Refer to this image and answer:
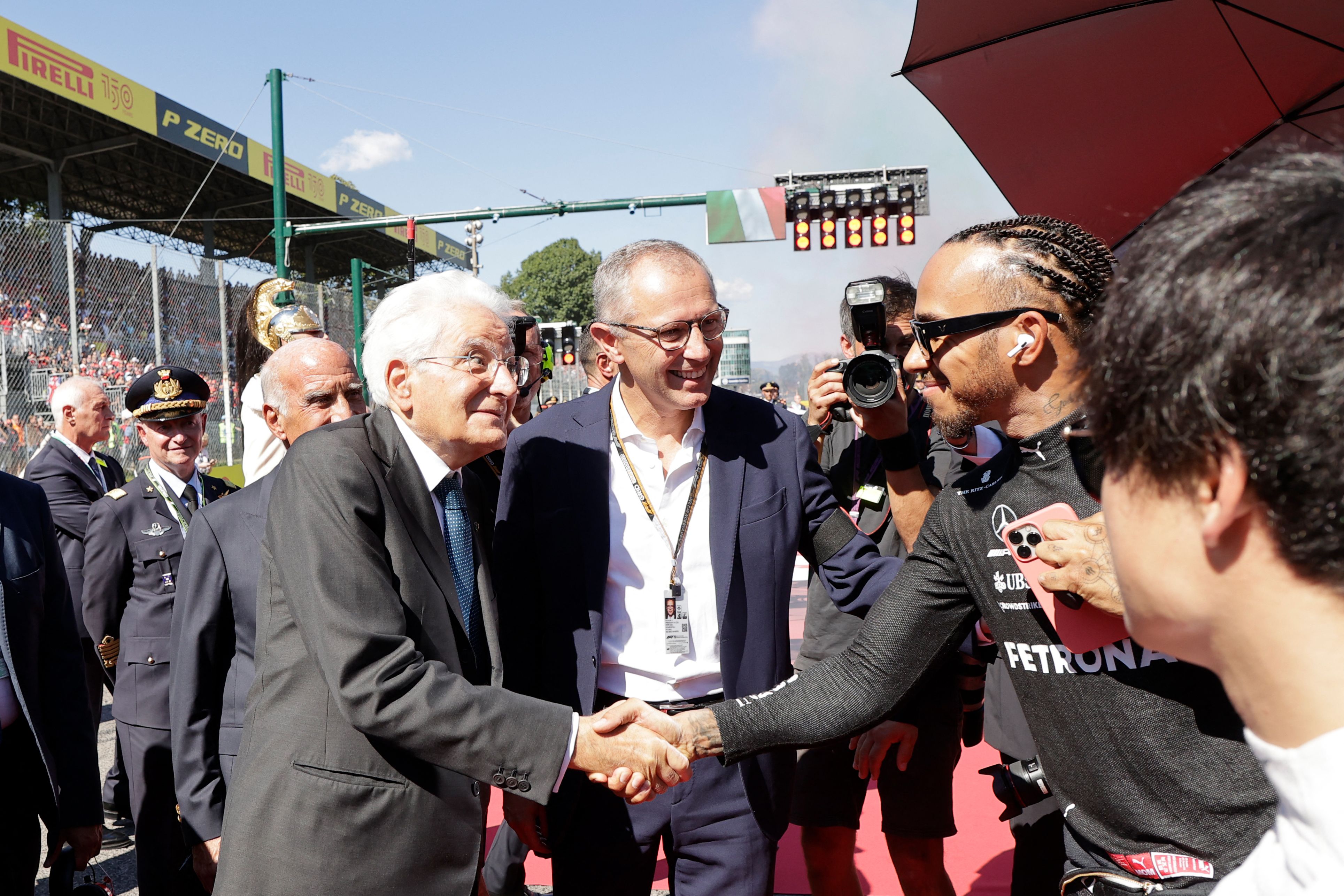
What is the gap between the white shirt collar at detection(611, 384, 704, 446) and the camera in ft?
9.13

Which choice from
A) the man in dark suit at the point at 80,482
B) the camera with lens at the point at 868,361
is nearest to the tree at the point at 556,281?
the man in dark suit at the point at 80,482

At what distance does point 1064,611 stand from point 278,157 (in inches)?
600

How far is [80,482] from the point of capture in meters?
5.70

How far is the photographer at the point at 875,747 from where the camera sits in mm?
3176

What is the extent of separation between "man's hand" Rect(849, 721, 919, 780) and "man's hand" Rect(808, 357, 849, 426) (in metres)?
1.07

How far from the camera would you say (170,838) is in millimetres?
3451

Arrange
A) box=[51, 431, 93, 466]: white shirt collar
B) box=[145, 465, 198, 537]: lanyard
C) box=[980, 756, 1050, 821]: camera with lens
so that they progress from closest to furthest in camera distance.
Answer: box=[980, 756, 1050, 821]: camera with lens → box=[145, 465, 198, 537]: lanyard → box=[51, 431, 93, 466]: white shirt collar

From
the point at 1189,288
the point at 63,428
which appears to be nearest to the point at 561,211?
the point at 63,428

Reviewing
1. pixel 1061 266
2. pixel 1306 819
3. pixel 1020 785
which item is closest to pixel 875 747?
pixel 1020 785

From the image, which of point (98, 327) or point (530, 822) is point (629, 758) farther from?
point (98, 327)

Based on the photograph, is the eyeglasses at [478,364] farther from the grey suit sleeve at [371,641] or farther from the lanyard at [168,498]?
the lanyard at [168,498]

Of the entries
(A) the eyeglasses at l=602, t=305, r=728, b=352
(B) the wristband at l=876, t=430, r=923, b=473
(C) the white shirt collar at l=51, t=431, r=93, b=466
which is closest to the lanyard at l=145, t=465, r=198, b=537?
(C) the white shirt collar at l=51, t=431, r=93, b=466

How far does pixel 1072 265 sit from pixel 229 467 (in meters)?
13.5

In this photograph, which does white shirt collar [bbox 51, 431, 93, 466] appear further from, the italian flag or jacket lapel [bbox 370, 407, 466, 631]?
the italian flag
